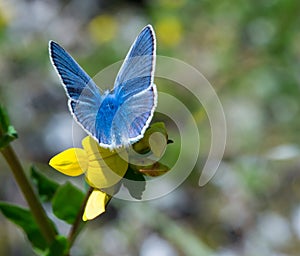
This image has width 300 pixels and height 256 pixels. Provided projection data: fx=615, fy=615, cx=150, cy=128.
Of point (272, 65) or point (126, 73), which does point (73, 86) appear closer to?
point (126, 73)

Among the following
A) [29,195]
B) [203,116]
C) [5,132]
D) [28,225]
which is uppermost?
[5,132]

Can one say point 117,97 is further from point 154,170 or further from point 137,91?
point 154,170

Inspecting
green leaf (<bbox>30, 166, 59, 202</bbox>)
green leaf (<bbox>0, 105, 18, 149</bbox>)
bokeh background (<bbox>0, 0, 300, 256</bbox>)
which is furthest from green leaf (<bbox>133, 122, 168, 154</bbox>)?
bokeh background (<bbox>0, 0, 300, 256</bbox>)

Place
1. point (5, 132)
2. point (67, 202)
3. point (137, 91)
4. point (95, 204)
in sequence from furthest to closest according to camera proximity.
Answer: point (67, 202) → point (5, 132) → point (95, 204) → point (137, 91)

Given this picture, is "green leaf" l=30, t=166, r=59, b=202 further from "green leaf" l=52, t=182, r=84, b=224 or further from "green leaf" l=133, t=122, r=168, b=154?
"green leaf" l=133, t=122, r=168, b=154

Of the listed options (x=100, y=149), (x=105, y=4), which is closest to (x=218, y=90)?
(x=105, y=4)

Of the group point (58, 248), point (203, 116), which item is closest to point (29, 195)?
point (58, 248)
